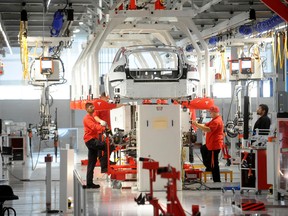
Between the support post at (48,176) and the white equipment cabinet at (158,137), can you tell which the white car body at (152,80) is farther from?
the support post at (48,176)

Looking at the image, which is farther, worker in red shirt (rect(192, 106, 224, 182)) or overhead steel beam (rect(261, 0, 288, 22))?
worker in red shirt (rect(192, 106, 224, 182))

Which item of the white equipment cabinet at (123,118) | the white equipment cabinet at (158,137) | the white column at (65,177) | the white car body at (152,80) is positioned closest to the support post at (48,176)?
the white column at (65,177)

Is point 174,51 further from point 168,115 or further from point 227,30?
point 227,30

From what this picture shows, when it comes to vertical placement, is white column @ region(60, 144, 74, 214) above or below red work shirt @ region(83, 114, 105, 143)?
below

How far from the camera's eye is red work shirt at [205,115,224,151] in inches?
551

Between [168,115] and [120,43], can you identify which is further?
[120,43]

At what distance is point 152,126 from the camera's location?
12.9 meters

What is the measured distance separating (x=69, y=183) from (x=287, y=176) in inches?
140

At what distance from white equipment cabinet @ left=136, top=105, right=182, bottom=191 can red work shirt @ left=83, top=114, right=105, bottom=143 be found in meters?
1.03

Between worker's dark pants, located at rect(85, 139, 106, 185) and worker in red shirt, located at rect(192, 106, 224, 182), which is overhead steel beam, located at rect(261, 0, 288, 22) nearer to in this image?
worker in red shirt, located at rect(192, 106, 224, 182)

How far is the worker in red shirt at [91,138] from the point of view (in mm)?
13531

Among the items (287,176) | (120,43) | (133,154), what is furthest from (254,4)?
(287,176)

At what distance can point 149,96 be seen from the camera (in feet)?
43.8

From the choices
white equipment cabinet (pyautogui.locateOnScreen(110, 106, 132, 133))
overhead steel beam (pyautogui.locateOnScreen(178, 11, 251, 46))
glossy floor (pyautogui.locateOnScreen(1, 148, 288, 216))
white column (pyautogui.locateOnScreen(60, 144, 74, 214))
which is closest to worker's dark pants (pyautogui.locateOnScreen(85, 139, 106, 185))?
glossy floor (pyautogui.locateOnScreen(1, 148, 288, 216))
